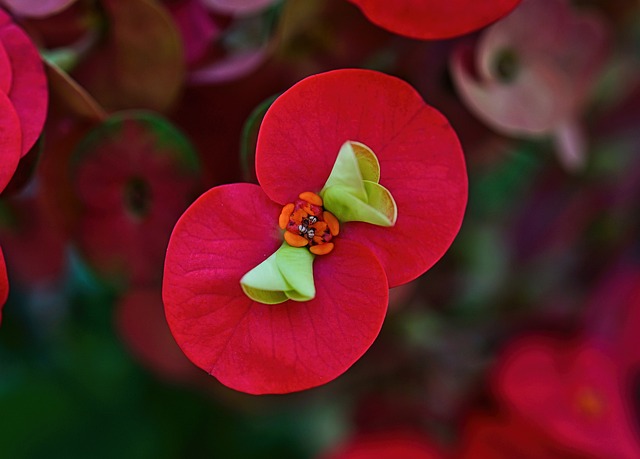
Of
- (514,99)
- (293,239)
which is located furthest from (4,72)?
(514,99)

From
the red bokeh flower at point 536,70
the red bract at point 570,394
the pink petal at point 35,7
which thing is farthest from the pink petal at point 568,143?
the pink petal at point 35,7

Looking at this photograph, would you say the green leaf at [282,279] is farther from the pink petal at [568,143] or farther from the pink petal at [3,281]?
the pink petal at [568,143]

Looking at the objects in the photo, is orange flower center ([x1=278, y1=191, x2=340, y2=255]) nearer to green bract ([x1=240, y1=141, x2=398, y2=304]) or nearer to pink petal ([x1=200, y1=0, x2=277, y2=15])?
green bract ([x1=240, y1=141, x2=398, y2=304])

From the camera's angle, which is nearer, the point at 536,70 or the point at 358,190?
the point at 358,190

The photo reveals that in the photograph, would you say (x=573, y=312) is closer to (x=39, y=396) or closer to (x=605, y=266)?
(x=605, y=266)

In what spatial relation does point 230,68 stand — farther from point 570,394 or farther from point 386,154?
point 570,394

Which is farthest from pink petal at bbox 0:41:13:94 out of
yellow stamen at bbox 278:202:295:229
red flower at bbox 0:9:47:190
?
yellow stamen at bbox 278:202:295:229
